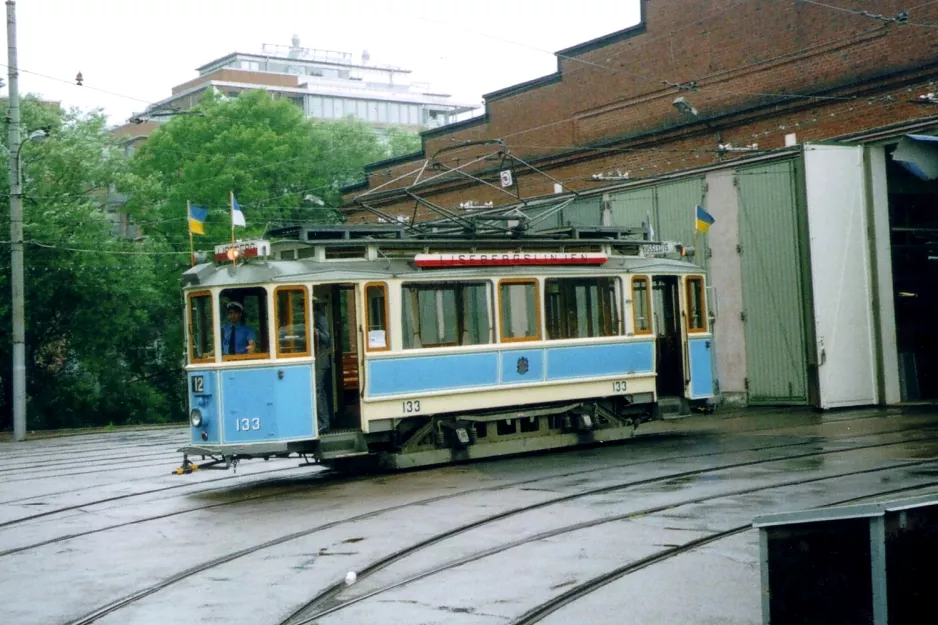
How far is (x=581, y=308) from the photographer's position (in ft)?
60.1

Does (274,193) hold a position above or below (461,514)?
above

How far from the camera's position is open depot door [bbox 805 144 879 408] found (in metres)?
25.2

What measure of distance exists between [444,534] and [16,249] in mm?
23459

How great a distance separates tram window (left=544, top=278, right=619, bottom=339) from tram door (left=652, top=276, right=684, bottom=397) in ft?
4.52

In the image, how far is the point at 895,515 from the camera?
5.20m

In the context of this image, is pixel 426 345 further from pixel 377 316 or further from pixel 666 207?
pixel 666 207

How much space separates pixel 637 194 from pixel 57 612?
22498 mm

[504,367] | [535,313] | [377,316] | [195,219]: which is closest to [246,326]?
[377,316]

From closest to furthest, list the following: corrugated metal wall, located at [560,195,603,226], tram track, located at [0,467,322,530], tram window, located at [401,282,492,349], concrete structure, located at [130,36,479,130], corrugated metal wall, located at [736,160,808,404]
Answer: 1. tram track, located at [0,467,322,530]
2. tram window, located at [401,282,492,349]
3. corrugated metal wall, located at [736,160,808,404]
4. corrugated metal wall, located at [560,195,603,226]
5. concrete structure, located at [130,36,479,130]

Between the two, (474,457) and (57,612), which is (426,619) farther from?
(474,457)

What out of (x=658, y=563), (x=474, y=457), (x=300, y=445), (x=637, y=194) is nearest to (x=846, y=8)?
(x=637, y=194)

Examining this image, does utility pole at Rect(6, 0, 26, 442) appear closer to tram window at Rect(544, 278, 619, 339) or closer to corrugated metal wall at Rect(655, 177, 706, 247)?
corrugated metal wall at Rect(655, 177, 706, 247)

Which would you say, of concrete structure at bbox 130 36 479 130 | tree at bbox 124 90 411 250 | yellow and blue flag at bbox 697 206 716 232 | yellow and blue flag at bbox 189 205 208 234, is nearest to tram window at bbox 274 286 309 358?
yellow and blue flag at bbox 189 205 208 234

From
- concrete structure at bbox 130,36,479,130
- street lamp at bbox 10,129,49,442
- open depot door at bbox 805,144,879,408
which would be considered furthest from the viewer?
concrete structure at bbox 130,36,479,130
